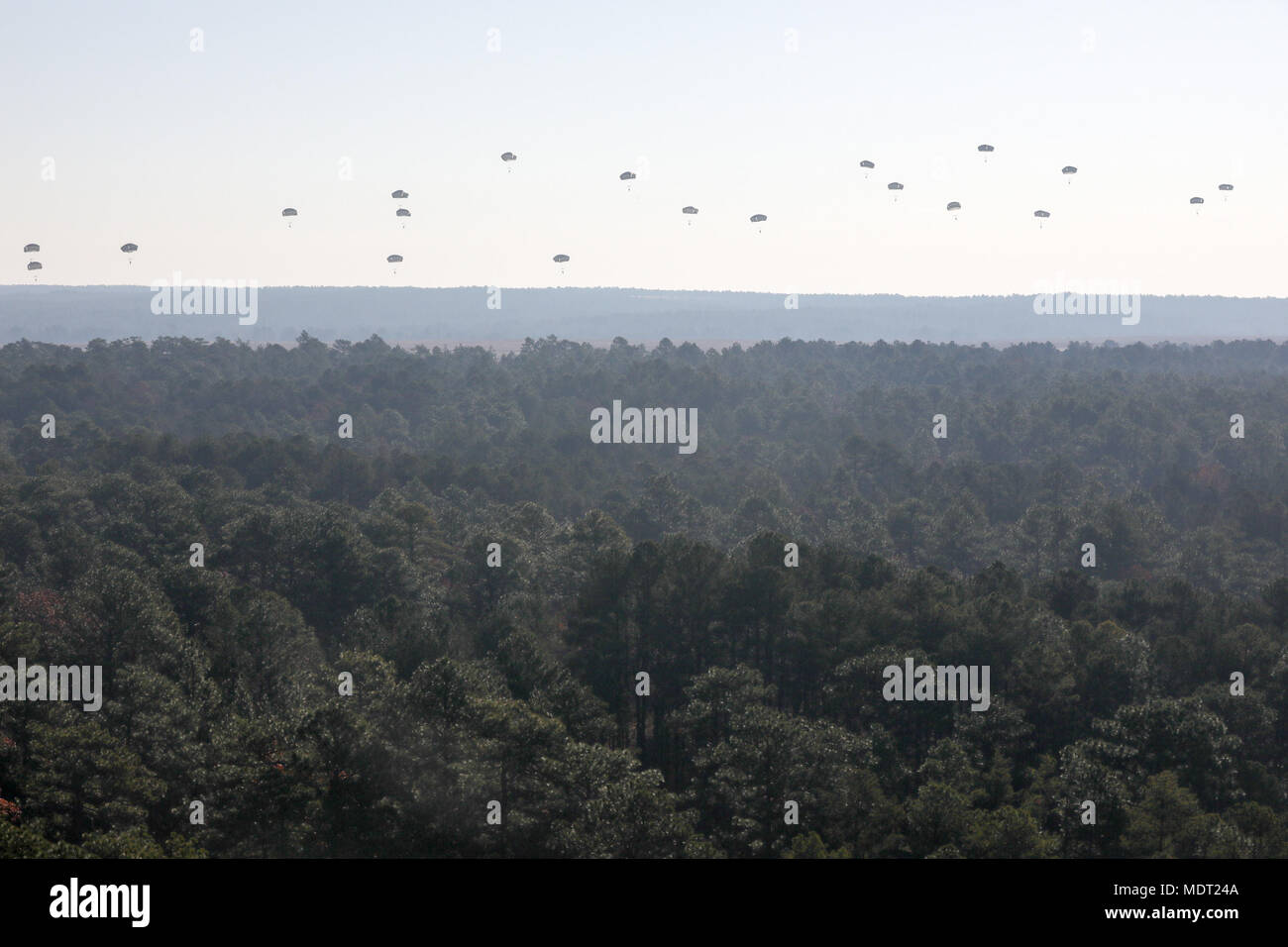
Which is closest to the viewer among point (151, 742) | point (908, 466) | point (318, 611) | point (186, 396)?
point (151, 742)

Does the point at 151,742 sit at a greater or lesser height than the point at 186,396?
lesser

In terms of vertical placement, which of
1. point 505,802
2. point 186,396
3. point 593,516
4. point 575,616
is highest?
point 186,396

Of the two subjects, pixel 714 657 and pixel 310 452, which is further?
pixel 310 452
